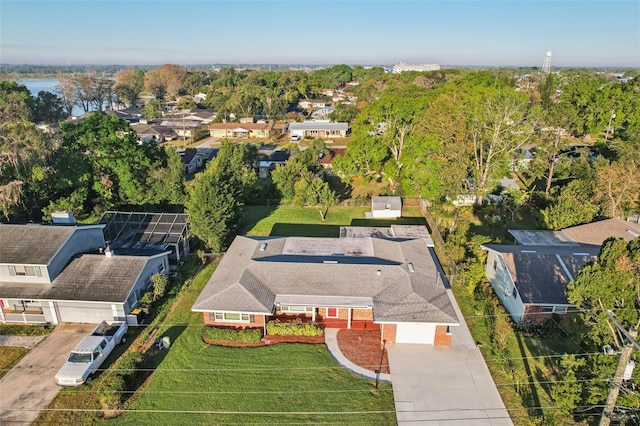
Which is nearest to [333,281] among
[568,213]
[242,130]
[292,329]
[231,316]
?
[292,329]

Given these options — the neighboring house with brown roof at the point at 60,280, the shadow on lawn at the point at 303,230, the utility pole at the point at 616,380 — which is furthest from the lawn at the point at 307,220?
the utility pole at the point at 616,380

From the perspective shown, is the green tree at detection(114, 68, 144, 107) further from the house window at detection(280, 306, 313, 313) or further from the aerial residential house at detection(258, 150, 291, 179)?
the house window at detection(280, 306, 313, 313)

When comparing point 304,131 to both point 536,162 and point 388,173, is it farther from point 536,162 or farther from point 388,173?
point 536,162

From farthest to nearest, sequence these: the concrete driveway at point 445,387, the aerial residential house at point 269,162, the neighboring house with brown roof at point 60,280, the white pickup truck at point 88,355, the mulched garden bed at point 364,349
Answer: the aerial residential house at point 269,162 → the neighboring house with brown roof at point 60,280 → the mulched garden bed at point 364,349 → the white pickup truck at point 88,355 → the concrete driveway at point 445,387

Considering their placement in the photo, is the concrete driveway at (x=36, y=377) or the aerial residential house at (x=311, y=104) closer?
the concrete driveway at (x=36, y=377)

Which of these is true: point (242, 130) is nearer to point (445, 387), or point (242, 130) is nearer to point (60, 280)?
point (60, 280)

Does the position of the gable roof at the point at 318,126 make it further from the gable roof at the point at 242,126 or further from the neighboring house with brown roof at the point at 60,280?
the neighboring house with brown roof at the point at 60,280

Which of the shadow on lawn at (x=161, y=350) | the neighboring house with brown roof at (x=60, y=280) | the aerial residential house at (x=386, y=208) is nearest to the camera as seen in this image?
the shadow on lawn at (x=161, y=350)
